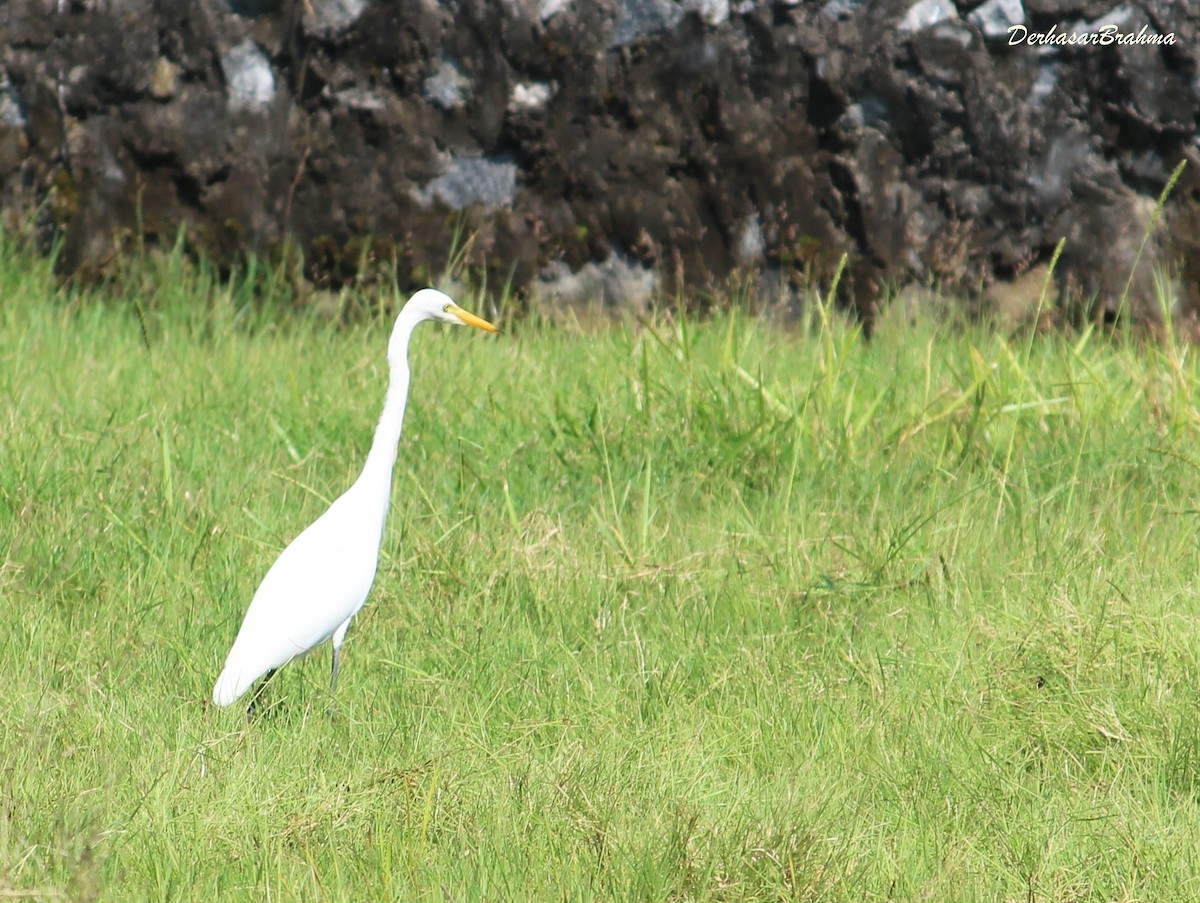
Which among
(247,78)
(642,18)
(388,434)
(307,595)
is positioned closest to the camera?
(307,595)

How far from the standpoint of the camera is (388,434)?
9.20 feet

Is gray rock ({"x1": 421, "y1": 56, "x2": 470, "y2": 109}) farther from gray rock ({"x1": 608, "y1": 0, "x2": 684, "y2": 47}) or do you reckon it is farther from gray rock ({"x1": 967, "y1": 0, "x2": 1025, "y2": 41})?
gray rock ({"x1": 967, "y1": 0, "x2": 1025, "y2": 41})

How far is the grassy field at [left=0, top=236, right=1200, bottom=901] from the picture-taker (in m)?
2.10

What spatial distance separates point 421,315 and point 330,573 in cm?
60

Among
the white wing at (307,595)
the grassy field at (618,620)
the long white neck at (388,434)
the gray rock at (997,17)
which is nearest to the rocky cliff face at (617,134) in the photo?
the gray rock at (997,17)

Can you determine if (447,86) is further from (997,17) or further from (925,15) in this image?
(997,17)

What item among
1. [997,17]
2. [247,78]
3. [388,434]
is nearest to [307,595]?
[388,434]

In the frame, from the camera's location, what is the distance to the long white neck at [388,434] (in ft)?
9.11

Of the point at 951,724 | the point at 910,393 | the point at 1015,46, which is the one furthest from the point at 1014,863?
the point at 1015,46

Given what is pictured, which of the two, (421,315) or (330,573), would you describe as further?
(421,315)

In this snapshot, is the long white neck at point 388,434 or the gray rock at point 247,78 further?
the gray rock at point 247,78

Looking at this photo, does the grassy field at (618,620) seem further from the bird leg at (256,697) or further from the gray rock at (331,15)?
the gray rock at (331,15)

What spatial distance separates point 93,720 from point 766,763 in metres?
1.25

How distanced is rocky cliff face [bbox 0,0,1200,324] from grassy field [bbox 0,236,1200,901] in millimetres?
584
